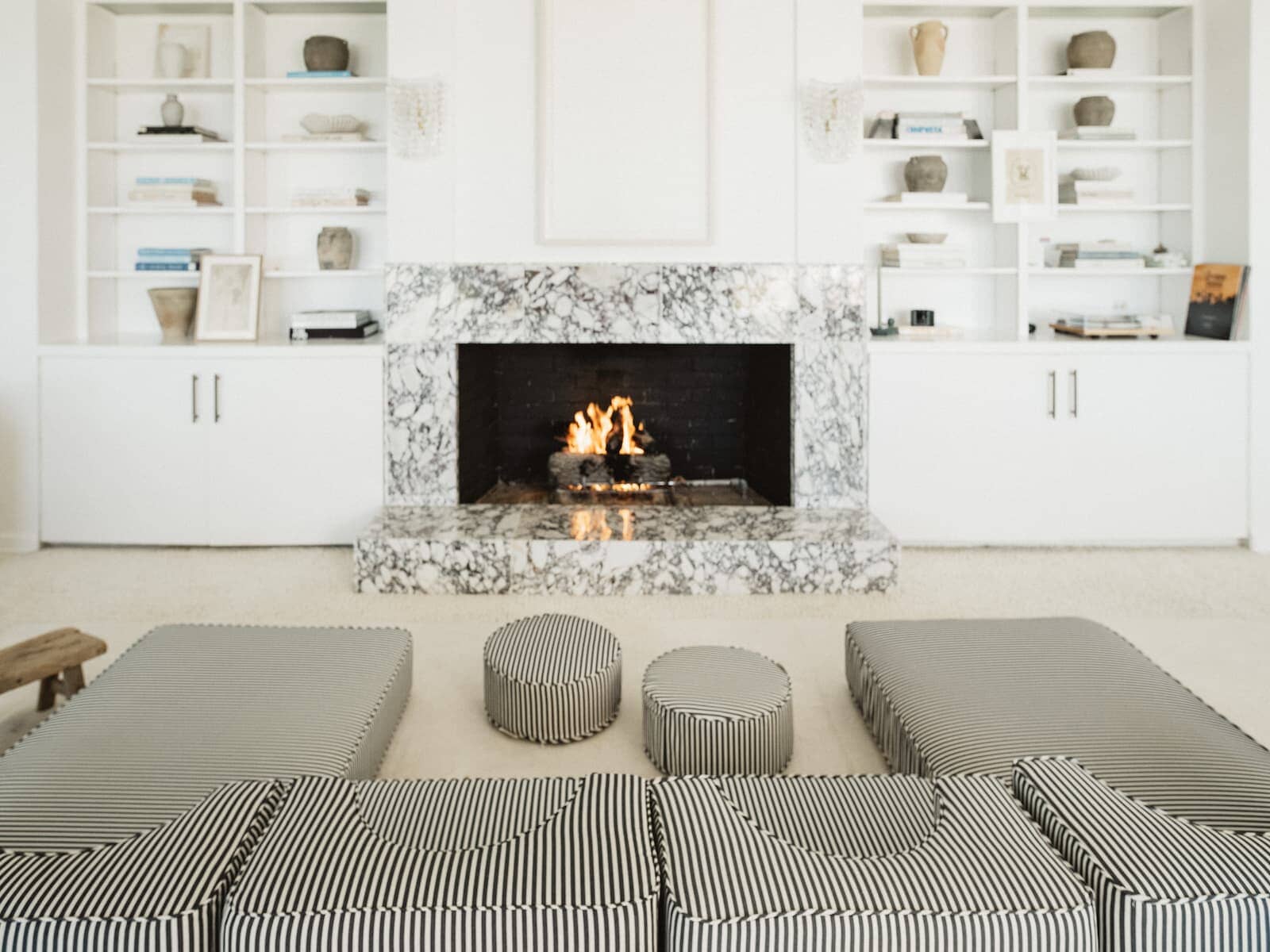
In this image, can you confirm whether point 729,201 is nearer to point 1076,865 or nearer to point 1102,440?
point 1102,440

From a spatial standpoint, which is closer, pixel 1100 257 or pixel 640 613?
pixel 640 613

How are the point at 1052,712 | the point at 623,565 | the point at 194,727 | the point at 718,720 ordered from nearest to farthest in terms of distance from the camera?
the point at 194,727, the point at 1052,712, the point at 718,720, the point at 623,565

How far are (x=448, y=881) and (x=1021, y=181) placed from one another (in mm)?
4705

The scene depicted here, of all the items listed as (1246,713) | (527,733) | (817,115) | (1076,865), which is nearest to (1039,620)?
(1246,713)

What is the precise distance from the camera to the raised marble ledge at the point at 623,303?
4.94 m

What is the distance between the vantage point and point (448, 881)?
1369 mm

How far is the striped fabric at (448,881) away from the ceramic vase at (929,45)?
14.8 feet

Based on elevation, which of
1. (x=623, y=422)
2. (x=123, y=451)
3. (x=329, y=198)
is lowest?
(x=123, y=451)

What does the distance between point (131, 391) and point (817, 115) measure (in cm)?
316

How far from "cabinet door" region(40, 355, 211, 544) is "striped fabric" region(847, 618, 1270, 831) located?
3.26 meters

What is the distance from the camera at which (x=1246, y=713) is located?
10.2ft

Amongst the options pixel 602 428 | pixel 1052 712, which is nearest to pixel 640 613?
pixel 602 428

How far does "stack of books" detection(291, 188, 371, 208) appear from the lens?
5.36m

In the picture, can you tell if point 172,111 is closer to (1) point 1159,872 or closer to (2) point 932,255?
(2) point 932,255
